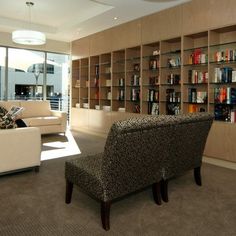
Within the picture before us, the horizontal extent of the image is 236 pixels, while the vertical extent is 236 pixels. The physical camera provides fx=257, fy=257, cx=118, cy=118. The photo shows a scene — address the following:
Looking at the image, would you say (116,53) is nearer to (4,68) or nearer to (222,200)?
(4,68)

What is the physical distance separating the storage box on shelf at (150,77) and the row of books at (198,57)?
2.88ft

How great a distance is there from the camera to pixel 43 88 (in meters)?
7.85

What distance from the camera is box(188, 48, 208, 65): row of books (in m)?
4.44

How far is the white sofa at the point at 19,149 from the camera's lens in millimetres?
3227

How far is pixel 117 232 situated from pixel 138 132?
0.82 metres

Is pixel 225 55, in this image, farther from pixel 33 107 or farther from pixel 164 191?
pixel 33 107

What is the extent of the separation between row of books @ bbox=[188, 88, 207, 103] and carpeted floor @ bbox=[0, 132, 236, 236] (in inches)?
61.5

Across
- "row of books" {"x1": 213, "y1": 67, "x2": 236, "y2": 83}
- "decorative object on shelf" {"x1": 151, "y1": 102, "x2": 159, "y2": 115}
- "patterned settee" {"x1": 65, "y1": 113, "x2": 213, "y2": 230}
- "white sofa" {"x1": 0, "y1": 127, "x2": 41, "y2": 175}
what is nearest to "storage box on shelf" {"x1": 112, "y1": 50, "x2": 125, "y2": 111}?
"decorative object on shelf" {"x1": 151, "y1": 102, "x2": 159, "y2": 115}

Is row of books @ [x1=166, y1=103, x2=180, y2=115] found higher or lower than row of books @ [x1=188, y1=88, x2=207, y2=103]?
lower

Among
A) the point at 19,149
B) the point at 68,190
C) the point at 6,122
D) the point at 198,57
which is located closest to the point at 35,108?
the point at 6,122

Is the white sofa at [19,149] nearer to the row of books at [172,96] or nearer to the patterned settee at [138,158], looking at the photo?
the patterned settee at [138,158]

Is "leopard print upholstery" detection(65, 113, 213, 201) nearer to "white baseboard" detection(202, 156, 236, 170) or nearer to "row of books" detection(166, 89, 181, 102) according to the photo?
"white baseboard" detection(202, 156, 236, 170)

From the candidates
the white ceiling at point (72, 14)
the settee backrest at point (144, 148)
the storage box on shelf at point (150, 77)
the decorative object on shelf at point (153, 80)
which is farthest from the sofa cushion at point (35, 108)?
the settee backrest at point (144, 148)

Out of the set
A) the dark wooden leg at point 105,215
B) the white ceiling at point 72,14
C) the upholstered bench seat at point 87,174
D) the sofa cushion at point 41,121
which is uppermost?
the white ceiling at point 72,14
